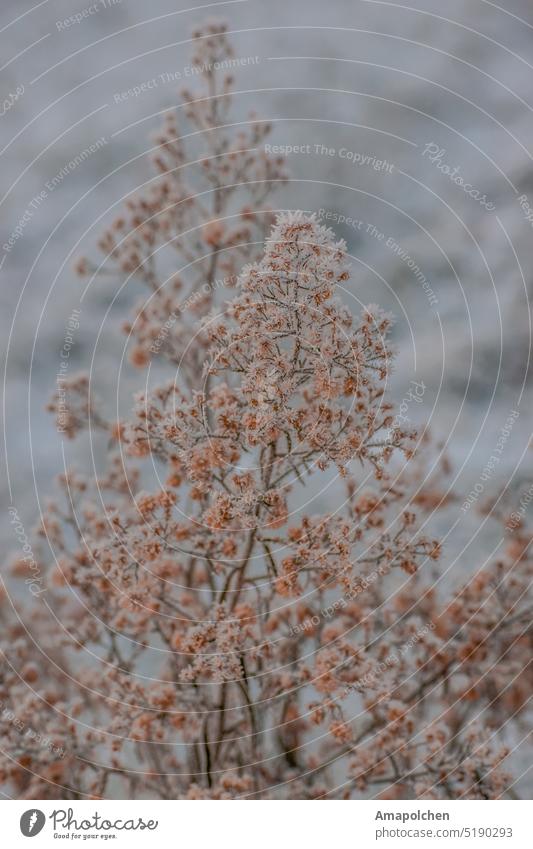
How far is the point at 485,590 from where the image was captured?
86 centimetres

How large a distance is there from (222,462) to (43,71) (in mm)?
608

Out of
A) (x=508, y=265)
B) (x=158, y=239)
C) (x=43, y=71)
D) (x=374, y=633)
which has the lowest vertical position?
(x=374, y=633)

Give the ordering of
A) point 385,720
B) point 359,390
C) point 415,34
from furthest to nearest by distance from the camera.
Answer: point 415,34
point 385,720
point 359,390

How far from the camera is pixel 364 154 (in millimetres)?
944

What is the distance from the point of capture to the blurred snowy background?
3.04 ft

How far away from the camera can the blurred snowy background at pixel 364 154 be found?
3.04 feet

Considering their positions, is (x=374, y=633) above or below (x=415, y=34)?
below

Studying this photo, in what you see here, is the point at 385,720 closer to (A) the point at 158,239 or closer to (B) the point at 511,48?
(A) the point at 158,239

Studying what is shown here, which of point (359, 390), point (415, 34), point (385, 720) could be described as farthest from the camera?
point (415, 34)
